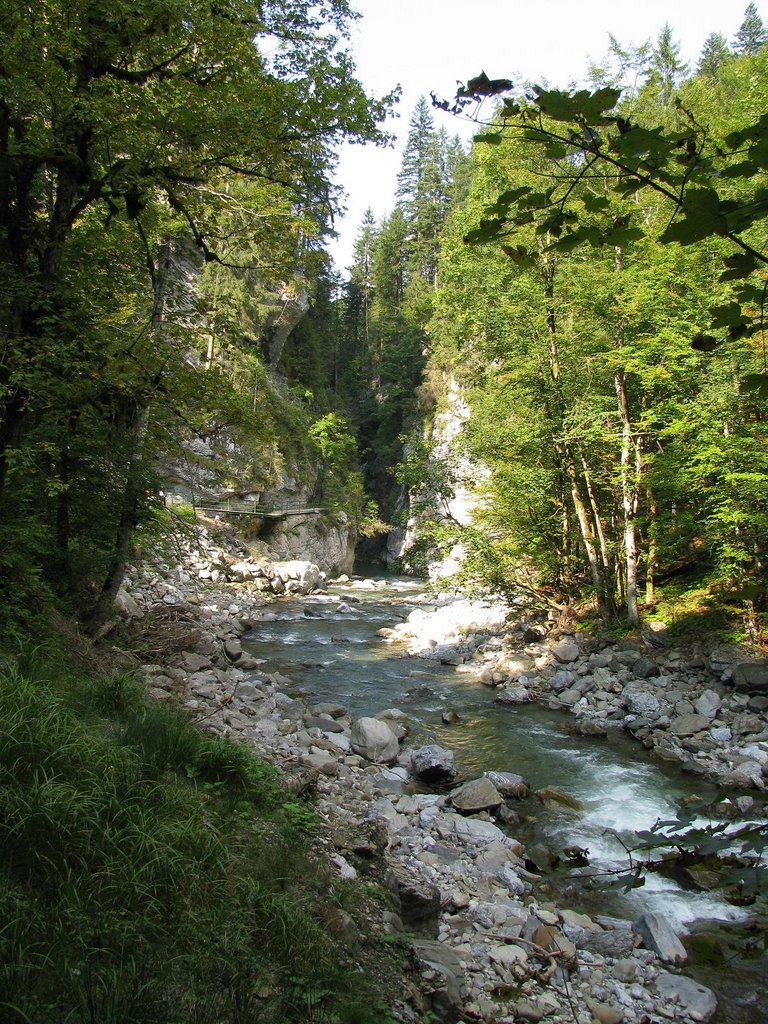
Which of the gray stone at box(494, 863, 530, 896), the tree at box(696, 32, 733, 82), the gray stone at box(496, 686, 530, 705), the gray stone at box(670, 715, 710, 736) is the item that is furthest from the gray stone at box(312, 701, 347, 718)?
the tree at box(696, 32, 733, 82)

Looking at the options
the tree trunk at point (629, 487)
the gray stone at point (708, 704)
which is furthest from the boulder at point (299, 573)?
the gray stone at point (708, 704)

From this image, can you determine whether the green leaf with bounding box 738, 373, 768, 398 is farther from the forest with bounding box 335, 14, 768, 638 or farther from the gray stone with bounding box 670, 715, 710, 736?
Answer: the gray stone with bounding box 670, 715, 710, 736

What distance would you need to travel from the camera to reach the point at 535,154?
11031 mm

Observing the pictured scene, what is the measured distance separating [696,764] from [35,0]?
435 inches

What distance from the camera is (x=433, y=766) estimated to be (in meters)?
7.59

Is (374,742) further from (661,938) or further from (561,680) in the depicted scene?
(561,680)

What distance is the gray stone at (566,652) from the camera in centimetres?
1267

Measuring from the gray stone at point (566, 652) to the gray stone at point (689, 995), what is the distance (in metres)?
8.57

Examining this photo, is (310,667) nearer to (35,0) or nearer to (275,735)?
(275,735)

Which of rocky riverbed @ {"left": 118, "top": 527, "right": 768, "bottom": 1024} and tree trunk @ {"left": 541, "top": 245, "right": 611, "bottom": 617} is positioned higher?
tree trunk @ {"left": 541, "top": 245, "right": 611, "bottom": 617}

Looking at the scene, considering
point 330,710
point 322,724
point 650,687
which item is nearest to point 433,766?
point 322,724

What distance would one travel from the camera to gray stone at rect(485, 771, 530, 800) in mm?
7332

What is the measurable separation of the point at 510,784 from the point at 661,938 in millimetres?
2884

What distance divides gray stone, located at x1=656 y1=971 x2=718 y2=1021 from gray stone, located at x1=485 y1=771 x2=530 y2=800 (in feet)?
10.1
